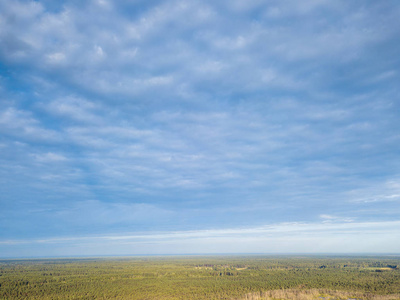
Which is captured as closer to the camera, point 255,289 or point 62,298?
point 62,298

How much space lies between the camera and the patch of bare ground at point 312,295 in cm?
8971

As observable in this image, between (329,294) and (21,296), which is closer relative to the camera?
(21,296)

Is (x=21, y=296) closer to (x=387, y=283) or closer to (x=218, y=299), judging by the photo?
(x=218, y=299)

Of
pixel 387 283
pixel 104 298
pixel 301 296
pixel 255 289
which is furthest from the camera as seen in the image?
pixel 387 283

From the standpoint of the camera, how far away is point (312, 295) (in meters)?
93.9

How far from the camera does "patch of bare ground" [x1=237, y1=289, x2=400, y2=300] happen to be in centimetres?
8971

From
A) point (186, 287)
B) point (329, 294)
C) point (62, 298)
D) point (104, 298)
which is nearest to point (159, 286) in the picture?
point (186, 287)

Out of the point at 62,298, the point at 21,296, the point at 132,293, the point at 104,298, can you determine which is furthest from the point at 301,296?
the point at 21,296

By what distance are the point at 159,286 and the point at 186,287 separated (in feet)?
37.5

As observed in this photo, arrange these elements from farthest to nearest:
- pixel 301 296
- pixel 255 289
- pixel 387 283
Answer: pixel 387 283
pixel 255 289
pixel 301 296

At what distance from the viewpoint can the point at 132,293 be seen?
308 ft

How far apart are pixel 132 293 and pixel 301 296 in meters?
60.6

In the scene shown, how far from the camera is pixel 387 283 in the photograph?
114 metres

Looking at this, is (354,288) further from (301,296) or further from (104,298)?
(104,298)
